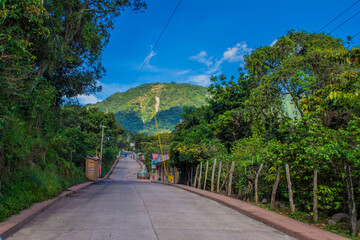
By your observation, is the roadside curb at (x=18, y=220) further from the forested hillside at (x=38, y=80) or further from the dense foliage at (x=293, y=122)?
the dense foliage at (x=293, y=122)

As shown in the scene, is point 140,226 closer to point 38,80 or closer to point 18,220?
point 18,220

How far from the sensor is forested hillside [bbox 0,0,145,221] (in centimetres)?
729

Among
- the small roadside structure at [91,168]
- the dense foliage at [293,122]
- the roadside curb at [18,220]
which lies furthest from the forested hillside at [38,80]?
the small roadside structure at [91,168]

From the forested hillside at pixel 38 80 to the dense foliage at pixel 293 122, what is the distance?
7.78 m

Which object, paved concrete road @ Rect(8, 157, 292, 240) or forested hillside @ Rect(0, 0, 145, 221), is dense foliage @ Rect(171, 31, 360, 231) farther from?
forested hillside @ Rect(0, 0, 145, 221)

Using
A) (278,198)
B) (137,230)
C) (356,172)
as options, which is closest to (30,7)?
(137,230)

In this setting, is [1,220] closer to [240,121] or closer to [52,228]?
[52,228]

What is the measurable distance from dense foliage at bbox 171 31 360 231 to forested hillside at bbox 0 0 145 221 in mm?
7779

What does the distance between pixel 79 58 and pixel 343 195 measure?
13914 millimetres

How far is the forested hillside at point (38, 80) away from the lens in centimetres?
729

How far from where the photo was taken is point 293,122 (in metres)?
9.38

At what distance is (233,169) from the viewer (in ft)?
42.9

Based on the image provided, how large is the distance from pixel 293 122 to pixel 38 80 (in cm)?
993

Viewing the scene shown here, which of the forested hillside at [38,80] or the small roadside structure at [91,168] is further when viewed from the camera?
the small roadside structure at [91,168]
